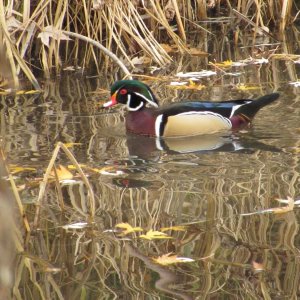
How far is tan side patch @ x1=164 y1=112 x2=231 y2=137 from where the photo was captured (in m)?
7.77

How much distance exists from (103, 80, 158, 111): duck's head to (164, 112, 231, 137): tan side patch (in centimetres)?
49

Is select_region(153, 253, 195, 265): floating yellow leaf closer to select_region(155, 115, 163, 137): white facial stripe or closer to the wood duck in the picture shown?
the wood duck

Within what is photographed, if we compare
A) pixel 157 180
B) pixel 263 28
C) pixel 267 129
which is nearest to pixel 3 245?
pixel 157 180

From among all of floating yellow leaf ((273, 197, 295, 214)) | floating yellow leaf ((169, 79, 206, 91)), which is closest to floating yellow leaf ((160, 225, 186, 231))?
floating yellow leaf ((273, 197, 295, 214))

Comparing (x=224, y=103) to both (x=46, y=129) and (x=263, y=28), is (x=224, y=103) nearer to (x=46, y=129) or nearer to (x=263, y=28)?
(x=46, y=129)

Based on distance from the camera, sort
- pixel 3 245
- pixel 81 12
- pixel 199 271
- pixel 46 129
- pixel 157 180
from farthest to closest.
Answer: pixel 81 12 < pixel 46 129 < pixel 157 180 < pixel 199 271 < pixel 3 245

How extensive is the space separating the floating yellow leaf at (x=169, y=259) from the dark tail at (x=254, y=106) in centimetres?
314

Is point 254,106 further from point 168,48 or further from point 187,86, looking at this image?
point 168,48

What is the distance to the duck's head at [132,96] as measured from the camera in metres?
8.27

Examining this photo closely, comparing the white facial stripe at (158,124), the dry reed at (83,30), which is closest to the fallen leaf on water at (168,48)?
the dry reed at (83,30)

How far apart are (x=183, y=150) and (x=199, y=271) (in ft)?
8.84

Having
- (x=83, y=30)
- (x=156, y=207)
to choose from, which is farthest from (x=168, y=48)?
(x=156, y=207)

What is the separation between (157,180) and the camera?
20.4 feet

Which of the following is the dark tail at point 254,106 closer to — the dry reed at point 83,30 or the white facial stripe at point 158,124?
the white facial stripe at point 158,124
